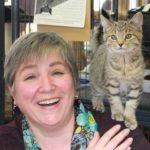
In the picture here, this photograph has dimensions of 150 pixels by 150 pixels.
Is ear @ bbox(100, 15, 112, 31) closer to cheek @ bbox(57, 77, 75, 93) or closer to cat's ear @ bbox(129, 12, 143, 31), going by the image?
cat's ear @ bbox(129, 12, 143, 31)

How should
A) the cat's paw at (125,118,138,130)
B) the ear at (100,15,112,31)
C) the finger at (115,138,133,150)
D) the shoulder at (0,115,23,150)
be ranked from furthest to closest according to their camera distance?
the ear at (100,15,112,31) < the cat's paw at (125,118,138,130) < the shoulder at (0,115,23,150) < the finger at (115,138,133,150)

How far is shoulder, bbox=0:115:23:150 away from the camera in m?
1.07

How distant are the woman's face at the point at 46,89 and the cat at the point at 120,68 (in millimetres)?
258

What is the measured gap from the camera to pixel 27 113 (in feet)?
3.44

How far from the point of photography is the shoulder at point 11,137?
42.3 inches

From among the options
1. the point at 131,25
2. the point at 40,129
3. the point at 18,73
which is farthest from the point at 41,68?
the point at 131,25

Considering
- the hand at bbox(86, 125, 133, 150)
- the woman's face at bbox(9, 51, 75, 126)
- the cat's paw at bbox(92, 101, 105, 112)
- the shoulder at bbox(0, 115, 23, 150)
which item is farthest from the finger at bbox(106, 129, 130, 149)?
the cat's paw at bbox(92, 101, 105, 112)

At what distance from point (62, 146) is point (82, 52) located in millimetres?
749

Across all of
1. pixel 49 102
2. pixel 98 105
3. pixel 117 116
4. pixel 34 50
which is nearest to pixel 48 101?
pixel 49 102

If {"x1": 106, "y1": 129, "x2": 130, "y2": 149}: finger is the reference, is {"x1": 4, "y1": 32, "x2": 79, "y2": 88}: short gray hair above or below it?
above

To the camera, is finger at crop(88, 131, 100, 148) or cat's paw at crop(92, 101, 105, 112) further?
cat's paw at crop(92, 101, 105, 112)

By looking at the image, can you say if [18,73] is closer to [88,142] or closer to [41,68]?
[41,68]

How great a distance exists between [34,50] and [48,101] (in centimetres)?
15

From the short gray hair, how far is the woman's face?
0.02 m
